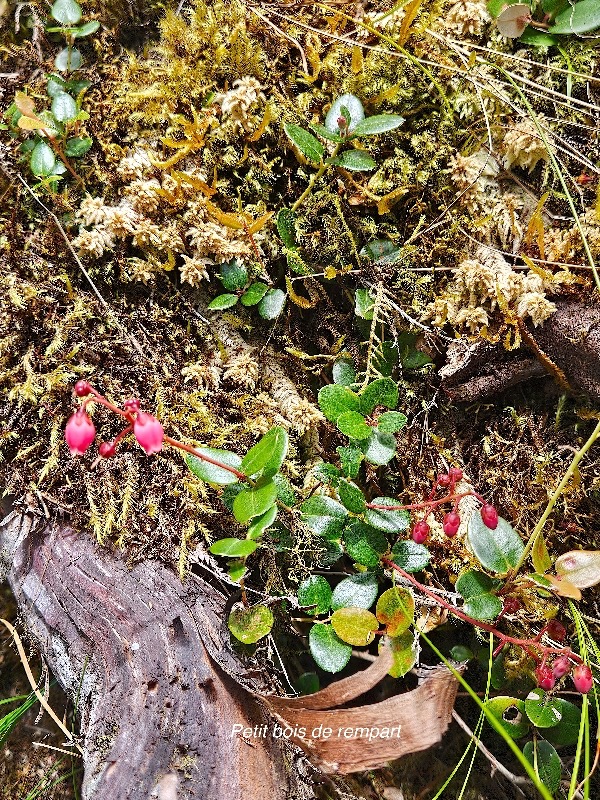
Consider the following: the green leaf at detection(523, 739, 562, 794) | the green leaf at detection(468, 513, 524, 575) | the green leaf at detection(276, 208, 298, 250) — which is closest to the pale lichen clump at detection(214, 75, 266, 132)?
the green leaf at detection(276, 208, 298, 250)

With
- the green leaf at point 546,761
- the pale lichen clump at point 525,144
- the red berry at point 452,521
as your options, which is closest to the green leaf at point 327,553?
the red berry at point 452,521

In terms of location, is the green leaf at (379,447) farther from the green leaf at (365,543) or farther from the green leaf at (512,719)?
the green leaf at (512,719)

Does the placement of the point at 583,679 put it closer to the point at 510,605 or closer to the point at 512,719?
the point at 510,605

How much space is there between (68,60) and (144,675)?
4.60 ft

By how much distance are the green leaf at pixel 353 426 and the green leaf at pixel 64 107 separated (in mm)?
931

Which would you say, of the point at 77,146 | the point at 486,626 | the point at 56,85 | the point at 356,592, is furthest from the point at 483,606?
the point at 56,85

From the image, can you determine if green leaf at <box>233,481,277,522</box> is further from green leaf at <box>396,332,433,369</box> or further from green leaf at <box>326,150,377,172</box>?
Answer: green leaf at <box>326,150,377,172</box>

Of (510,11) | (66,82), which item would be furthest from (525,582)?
(66,82)

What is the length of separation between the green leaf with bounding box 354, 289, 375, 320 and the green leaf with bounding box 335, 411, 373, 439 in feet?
0.84

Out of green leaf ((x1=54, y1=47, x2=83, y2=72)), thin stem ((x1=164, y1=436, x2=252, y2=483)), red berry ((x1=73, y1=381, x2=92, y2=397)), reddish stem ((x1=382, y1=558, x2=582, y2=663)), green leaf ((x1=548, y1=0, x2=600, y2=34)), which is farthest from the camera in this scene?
green leaf ((x1=54, y1=47, x2=83, y2=72))

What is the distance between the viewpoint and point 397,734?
1.22 meters

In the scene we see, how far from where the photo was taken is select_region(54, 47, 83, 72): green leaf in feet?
4.48

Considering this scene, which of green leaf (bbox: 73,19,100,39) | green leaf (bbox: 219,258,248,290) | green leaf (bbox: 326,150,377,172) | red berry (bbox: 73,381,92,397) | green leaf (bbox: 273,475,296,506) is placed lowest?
green leaf (bbox: 273,475,296,506)

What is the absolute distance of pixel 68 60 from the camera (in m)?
1.37
